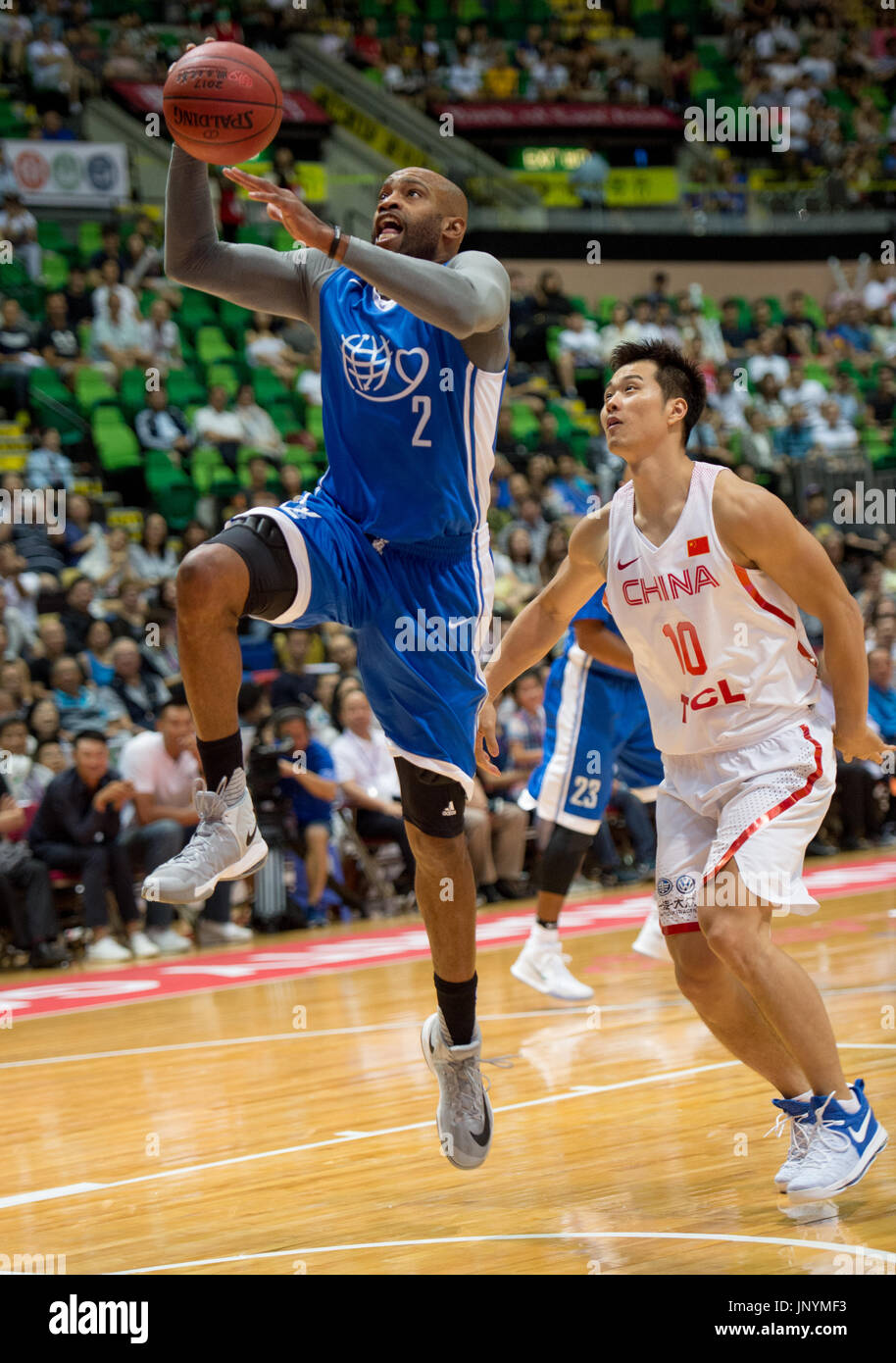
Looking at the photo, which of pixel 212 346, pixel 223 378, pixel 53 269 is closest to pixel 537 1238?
pixel 223 378

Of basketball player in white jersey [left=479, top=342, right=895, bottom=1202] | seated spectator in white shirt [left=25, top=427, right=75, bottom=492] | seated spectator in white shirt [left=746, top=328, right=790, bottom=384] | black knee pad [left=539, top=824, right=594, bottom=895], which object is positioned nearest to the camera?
basketball player in white jersey [left=479, top=342, right=895, bottom=1202]

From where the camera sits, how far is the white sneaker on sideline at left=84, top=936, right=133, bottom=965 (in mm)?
8523

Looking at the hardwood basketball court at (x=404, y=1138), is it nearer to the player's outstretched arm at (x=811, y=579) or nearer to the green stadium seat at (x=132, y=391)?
the player's outstretched arm at (x=811, y=579)

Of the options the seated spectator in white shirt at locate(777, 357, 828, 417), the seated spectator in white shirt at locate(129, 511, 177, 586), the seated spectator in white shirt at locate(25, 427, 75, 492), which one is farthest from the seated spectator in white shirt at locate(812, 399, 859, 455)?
the seated spectator in white shirt at locate(25, 427, 75, 492)

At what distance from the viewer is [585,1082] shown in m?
5.13

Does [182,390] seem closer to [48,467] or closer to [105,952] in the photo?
[48,467]

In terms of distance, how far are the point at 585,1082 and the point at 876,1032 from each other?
1058mm

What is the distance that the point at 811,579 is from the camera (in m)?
3.67

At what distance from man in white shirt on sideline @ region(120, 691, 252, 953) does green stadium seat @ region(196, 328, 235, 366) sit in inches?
216

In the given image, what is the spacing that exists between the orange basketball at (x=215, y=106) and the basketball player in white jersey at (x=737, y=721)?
1041 mm

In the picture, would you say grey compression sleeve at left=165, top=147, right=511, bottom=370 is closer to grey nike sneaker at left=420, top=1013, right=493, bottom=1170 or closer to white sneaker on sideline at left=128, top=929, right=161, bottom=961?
grey nike sneaker at left=420, top=1013, right=493, bottom=1170
